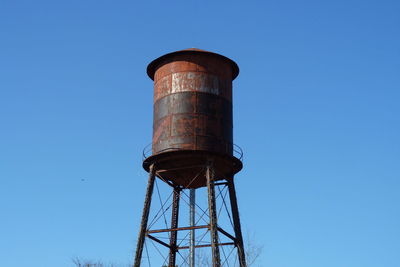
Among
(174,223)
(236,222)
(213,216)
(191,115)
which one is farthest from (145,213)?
(191,115)

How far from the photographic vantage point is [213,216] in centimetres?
2305

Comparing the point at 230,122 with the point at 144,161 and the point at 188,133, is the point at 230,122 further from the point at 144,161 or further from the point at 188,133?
the point at 144,161

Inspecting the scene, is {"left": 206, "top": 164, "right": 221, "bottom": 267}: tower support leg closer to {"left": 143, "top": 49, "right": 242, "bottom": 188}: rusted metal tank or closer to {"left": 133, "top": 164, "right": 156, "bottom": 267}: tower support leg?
{"left": 143, "top": 49, "right": 242, "bottom": 188}: rusted metal tank

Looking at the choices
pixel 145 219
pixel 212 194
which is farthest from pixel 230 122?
pixel 145 219

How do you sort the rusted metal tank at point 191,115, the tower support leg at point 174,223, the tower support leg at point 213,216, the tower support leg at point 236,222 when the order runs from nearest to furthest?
the tower support leg at point 213,216, the rusted metal tank at point 191,115, the tower support leg at point 236,222, the tower support leg at point 174,223

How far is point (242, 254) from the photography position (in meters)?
24.7

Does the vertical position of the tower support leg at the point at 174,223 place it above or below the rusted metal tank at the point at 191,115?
below

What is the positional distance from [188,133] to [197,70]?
2.87 meters

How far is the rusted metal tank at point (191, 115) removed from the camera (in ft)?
78.2

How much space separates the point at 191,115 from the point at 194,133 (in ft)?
2.59

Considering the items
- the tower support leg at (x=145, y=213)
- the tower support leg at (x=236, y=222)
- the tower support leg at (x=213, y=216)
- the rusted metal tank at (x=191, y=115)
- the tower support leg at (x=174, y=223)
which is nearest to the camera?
the tower support leg at (x=213, y=216)

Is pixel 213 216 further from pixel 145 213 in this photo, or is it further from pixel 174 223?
pixel 174 223

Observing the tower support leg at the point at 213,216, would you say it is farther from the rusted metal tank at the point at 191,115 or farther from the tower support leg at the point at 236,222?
the tower support leg at the point at 236,222

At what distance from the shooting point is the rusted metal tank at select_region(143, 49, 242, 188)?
939 inches
